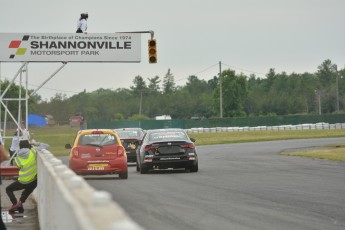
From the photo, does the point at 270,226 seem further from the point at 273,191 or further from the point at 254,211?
the point at 273,191

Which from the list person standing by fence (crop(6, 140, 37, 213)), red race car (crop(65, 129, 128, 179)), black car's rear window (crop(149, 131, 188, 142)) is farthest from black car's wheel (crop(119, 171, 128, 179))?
person standing by fence (crop(6, 140, 37, 213))

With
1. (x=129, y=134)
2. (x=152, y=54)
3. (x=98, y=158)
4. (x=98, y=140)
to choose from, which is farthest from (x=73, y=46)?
(x=98, y=158)

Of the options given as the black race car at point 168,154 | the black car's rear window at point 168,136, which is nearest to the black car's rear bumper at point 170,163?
the black race car at point 168,154

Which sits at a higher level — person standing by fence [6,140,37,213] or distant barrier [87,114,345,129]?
distant barrier [87,114,345,129]

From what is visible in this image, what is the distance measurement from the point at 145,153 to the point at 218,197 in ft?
31.6

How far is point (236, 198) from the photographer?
15977mm

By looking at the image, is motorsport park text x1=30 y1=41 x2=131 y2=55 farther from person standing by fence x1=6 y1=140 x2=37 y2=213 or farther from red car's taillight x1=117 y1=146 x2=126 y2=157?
person standing by fence x1=6 y1=140 x2=37 y2=213

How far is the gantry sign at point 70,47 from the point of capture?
3031 cm

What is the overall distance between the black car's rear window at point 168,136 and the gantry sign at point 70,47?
592cm

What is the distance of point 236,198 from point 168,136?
10.4 m

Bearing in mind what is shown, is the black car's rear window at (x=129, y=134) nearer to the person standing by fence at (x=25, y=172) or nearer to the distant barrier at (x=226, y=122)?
the person standing by fence at (x=25, y=172)

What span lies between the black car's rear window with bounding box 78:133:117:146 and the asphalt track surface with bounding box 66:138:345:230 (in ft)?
3.35

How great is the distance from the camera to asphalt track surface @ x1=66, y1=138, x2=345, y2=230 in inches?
471

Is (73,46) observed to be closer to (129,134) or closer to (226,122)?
(129,134)
